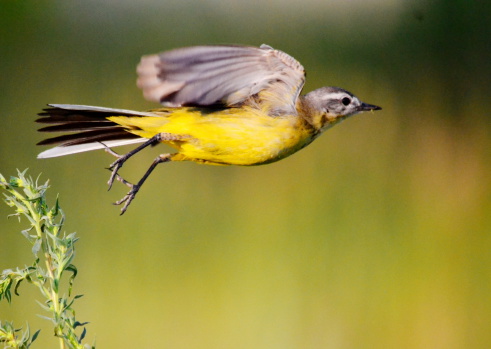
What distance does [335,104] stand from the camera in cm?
125

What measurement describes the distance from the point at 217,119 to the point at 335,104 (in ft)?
0.88

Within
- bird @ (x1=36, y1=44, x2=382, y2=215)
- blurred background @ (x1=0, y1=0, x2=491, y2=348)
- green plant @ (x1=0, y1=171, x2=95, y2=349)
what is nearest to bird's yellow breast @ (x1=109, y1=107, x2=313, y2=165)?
bird @ (x1=36, y1=44, x2=382, y2=215)

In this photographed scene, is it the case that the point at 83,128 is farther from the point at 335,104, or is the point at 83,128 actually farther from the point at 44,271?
the point at 44,271

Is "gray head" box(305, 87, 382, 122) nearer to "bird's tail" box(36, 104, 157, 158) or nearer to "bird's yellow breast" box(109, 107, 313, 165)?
"bird's yellow breast" box(109, 107, 313, 165)

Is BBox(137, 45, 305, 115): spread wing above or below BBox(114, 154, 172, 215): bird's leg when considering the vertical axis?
above

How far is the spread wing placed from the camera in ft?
2.95

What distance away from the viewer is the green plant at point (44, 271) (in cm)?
47

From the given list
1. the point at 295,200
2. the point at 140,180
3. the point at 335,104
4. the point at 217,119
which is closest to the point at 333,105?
the point at 335,104

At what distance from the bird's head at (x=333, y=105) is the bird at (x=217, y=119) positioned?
21 millimetres

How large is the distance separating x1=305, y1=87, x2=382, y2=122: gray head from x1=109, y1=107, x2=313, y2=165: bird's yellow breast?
97mm

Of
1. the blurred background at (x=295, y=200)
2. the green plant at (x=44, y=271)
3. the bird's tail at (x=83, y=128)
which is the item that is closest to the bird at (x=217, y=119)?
the bird's tail at (x=83, y=128)

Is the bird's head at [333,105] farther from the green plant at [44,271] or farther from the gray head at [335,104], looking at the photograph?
the green plant at [44,271]

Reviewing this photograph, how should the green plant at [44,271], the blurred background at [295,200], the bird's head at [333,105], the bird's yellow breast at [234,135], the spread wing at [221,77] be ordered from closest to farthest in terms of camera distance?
the green plant at [44,271], the spread wing at [221,77], the bird's yellow breast at [234,135], the bird's head at [333,105], the blurred background at [295,200]

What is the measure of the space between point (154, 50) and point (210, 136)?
1.59m
